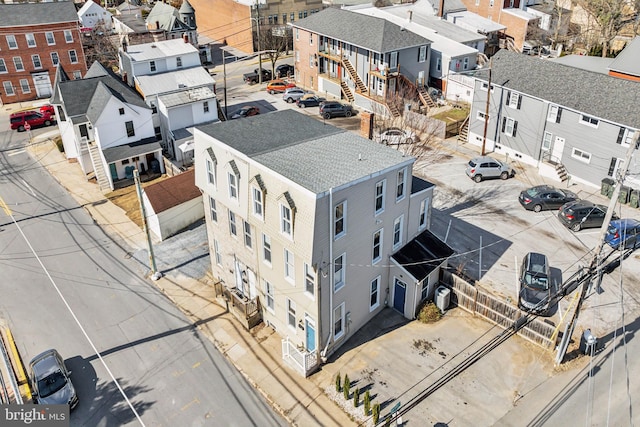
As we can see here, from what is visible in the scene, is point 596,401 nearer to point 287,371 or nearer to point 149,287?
point 287,371

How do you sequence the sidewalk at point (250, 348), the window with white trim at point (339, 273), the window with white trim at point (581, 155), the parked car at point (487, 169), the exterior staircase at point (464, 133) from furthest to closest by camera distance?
1. the exterior staircase at point (464, 133)
2. the parked car at point (487, 169)
3. the window with white trim at point (581, 155)
4. the window with white trim at point (339, 273)
5. the sidewalk at point (250, 348)

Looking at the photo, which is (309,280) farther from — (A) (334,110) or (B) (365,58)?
(B) (365,58)

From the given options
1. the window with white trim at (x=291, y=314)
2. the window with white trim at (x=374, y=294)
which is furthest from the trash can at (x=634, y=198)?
the window with white trim at (x=291, y=314)

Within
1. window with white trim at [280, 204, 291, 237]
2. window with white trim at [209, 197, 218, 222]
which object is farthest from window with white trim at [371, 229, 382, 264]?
window with white trim at [209, 197, 218, 222]

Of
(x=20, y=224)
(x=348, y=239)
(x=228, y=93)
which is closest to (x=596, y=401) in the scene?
(x=348, y=239)

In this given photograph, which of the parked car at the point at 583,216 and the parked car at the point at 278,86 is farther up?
the parked car at the point at 278,86

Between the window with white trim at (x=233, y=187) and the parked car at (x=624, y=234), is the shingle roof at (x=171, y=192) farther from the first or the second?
the parked car at (x=624, y=234)

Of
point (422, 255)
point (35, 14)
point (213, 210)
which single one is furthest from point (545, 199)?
point (35, 14)
